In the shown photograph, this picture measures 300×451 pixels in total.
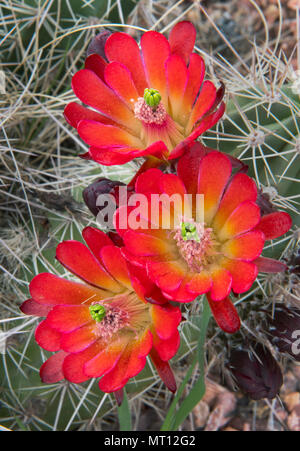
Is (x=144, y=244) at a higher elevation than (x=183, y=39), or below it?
below

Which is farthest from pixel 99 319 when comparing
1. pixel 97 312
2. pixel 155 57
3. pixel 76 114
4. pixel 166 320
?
pixel 155 57

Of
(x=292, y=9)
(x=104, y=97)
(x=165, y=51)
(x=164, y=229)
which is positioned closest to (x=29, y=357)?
(x=164, y=229)

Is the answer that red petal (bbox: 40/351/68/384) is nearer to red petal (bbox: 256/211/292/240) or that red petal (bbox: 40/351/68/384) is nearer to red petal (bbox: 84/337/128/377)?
red petal (bbox: 84/337/128/377)

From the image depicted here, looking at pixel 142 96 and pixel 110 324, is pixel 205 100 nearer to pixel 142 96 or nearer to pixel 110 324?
pixel 142 96

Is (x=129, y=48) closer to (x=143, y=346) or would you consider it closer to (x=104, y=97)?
(x=104, y=97)

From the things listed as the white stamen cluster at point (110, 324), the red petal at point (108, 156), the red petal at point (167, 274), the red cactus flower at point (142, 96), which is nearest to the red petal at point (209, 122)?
the red cactus flower at point (142, 96)
